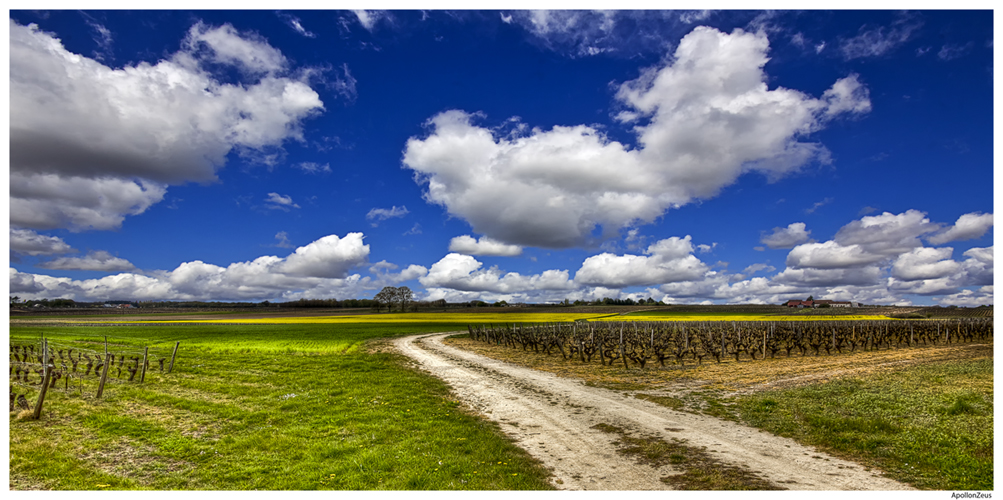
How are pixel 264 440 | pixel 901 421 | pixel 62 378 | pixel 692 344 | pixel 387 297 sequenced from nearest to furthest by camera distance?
pixel 264 440
pixel 901 421
pixel 62 378
pixel 692 344
pixel 387 297

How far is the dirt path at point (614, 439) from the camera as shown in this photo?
7.84m

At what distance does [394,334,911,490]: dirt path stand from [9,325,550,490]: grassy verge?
2.43 ft

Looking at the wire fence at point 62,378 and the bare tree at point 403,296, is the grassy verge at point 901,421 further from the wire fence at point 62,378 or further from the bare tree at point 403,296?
the bare tree at point 403,296

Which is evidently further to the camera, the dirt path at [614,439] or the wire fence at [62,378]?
the wire fence at [62,378]

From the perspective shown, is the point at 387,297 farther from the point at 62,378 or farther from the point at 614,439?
the point at 614,439

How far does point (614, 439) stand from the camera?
1041cm

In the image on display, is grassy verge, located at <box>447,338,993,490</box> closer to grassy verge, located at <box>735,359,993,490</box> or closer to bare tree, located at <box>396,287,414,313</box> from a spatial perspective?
grassy verge, located at <box>735,359,993,490</box>

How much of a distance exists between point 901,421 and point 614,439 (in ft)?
23.3

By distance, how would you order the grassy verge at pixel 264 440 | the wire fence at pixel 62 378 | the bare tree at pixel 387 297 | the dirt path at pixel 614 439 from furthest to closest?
1. the bare tree at pixel 387 297
2. the wire fence at pixel 62 378
3. the grassy verge at pixel 264 440
4. the dirt path at pixel 614 439

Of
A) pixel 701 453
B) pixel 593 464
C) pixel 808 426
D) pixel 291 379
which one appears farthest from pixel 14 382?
pixel 808 426

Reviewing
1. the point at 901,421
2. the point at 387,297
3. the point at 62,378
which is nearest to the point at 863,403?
the point at 901,421

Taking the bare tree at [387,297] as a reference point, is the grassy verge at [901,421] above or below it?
above

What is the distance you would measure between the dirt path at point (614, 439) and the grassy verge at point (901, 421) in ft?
2.55

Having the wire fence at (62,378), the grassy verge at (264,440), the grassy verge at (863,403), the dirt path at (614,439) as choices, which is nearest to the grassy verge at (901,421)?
the grassy verge at (863,403)
